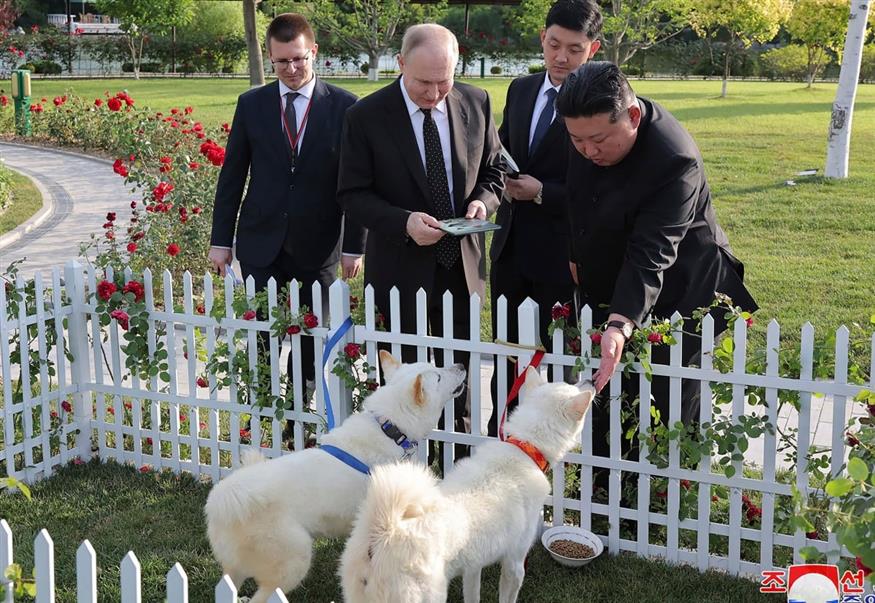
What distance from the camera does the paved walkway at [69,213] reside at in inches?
247

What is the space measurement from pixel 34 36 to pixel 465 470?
1916 inches

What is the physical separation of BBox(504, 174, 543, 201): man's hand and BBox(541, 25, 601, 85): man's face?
0.58 meters

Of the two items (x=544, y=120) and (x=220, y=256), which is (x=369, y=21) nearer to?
(x=220, y=256)

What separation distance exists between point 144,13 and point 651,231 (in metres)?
42.7

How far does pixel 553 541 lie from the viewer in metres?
4.41

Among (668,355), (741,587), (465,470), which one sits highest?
(668,355)

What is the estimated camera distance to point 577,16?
4957mm

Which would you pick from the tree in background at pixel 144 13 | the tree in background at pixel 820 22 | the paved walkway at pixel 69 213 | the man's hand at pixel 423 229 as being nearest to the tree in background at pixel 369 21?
the tree in background at pixel 144 13

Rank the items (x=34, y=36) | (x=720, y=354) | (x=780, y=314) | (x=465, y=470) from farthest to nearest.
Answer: (x=34, y=36) → (x=780, y=314) → (x=720, y=354) → (x=465, y=470)

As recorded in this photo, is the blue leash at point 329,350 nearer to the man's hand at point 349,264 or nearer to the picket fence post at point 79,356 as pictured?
the man's hand at point 349,264

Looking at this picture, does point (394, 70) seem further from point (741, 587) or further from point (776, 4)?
point (741, 587)

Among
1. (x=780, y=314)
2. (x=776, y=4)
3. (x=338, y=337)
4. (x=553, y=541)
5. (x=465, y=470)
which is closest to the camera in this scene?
(x=465, y=470)

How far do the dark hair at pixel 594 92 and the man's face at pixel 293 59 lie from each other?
2131 mm

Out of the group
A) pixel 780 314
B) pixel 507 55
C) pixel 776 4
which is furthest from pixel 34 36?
pixel 780 314
